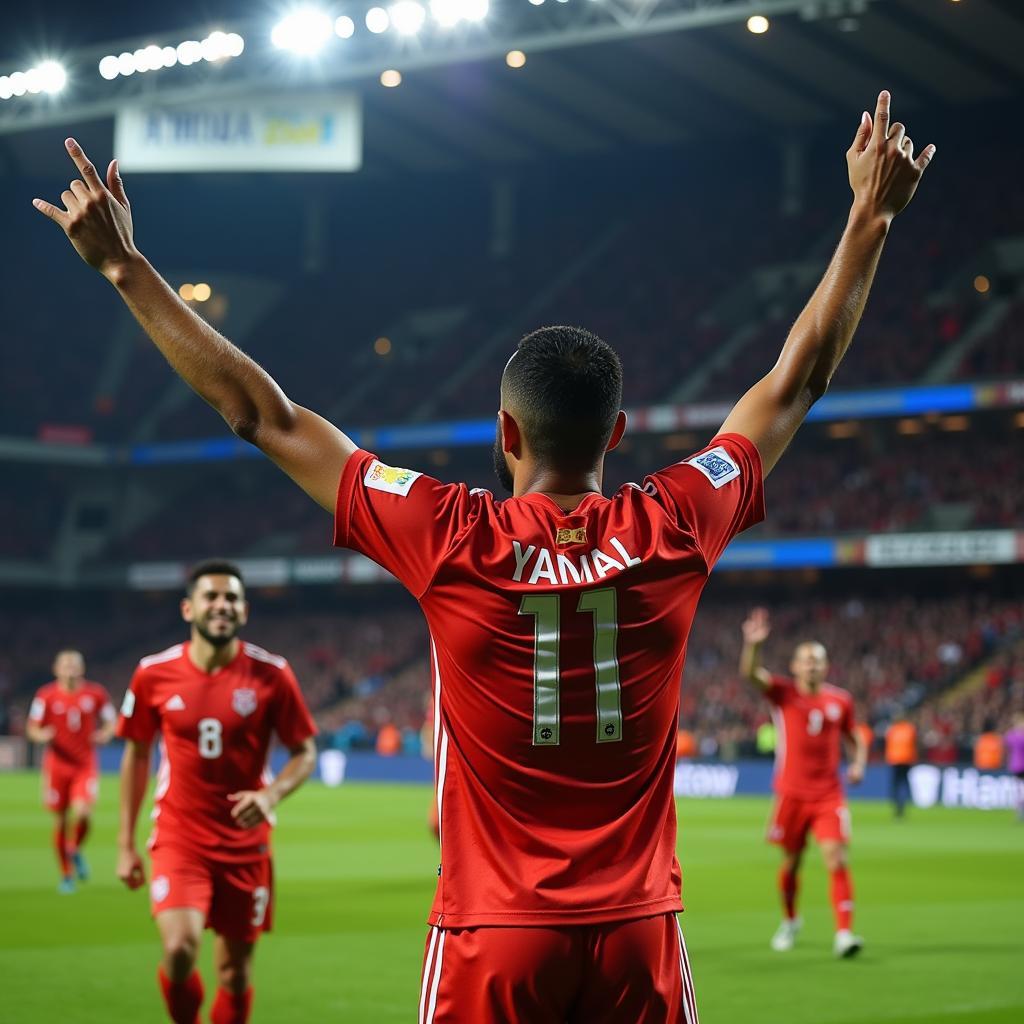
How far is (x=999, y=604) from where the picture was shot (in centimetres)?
4038

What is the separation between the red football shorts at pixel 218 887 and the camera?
24.6 ft

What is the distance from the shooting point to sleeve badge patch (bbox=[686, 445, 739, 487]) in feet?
10.4

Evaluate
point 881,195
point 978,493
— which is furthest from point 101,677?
point 881,195

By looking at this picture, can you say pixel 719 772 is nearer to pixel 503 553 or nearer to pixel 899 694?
pixel 899 694

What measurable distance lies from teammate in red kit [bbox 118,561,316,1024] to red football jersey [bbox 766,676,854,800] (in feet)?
18.4

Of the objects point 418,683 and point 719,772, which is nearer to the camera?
point 719,772

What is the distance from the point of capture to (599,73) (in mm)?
42156

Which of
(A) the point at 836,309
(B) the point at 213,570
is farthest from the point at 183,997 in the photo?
(A) the point at 836,309

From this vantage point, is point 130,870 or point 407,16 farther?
point 407,16

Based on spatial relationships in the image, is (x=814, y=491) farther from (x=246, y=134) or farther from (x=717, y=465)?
(x=717, y=465)

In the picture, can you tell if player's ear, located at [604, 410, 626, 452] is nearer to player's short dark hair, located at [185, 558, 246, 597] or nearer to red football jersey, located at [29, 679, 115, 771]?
player's short dark hair, located at [185, 558, 246, 597]

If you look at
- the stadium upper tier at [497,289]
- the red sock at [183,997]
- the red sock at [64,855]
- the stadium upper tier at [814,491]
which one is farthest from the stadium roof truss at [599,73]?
the red sock at [183,997]

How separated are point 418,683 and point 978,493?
1590 centimetres

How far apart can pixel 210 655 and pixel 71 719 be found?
9.72 metres
